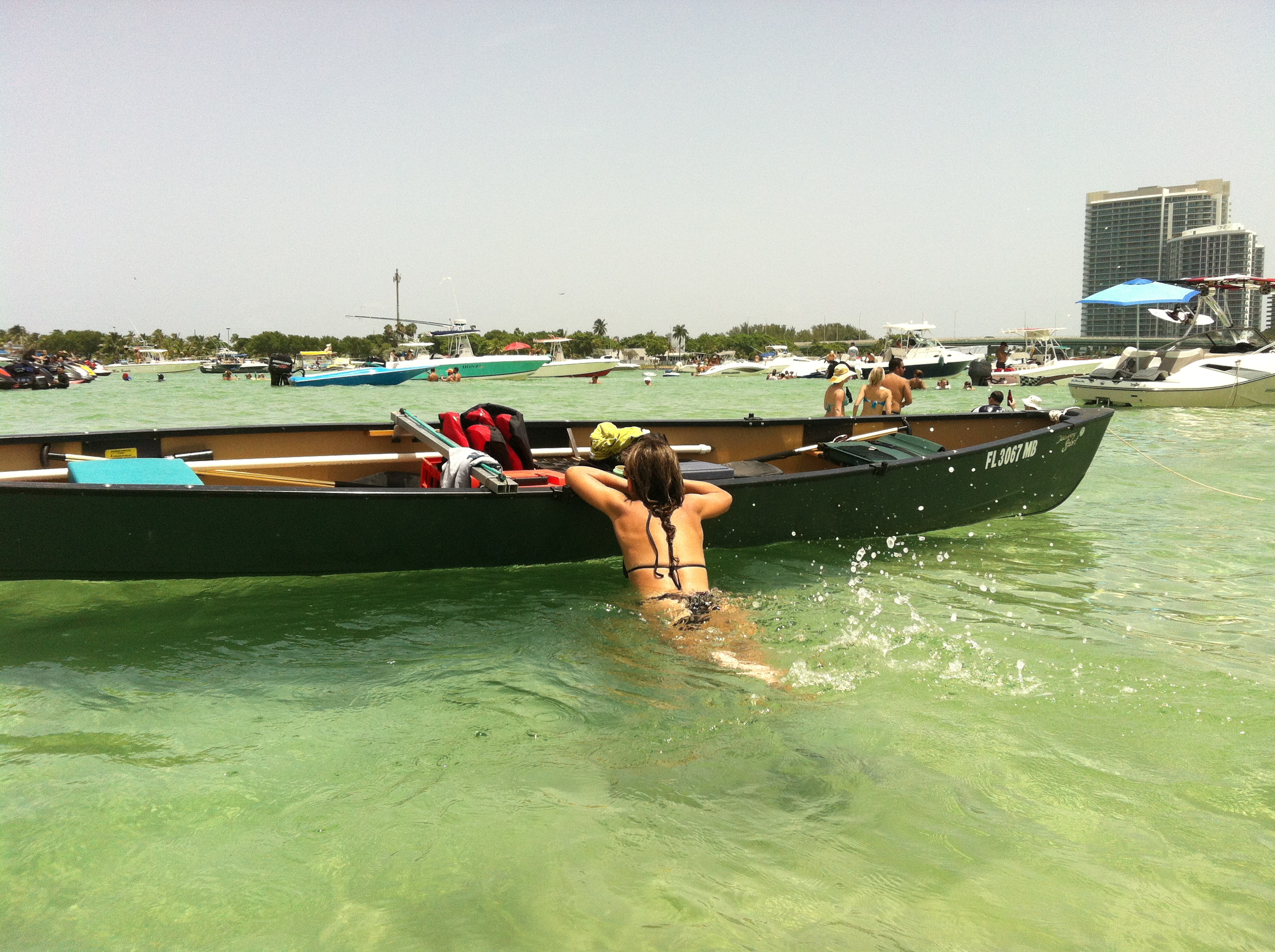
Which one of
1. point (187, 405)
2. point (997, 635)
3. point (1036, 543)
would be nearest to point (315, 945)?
point (997, 635)

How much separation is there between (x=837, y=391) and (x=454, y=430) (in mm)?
5974

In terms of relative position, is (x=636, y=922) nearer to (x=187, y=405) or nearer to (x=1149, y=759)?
(x=1149, y=759)

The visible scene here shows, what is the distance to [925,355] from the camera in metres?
53.2

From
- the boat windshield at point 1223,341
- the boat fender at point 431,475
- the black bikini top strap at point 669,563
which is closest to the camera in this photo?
the black bikini top strap at point 669,563

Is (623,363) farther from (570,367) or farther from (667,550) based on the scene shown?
(667,550)

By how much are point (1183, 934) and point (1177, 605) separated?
434cm

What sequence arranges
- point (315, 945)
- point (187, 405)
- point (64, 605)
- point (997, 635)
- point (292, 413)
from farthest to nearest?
point (187, 405) < point (292, 413) < point (64, 605) < point (997, 635) < point (315, 945)

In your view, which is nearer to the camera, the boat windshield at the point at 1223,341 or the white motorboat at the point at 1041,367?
the boat windshield at the point at 1223,341

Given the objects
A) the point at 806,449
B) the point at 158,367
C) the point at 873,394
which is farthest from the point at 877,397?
the point at 158,367

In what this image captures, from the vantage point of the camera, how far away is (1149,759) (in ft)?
13.5

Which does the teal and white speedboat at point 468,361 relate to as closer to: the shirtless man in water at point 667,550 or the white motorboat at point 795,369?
the white motorboat at point 795,369

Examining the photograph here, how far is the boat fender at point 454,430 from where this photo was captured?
8.02 meters

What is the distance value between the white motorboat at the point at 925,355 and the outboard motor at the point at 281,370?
35484 mm

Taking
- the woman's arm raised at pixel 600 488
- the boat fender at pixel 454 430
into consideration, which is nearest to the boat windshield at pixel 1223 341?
the boat fender at pixel 454 430
